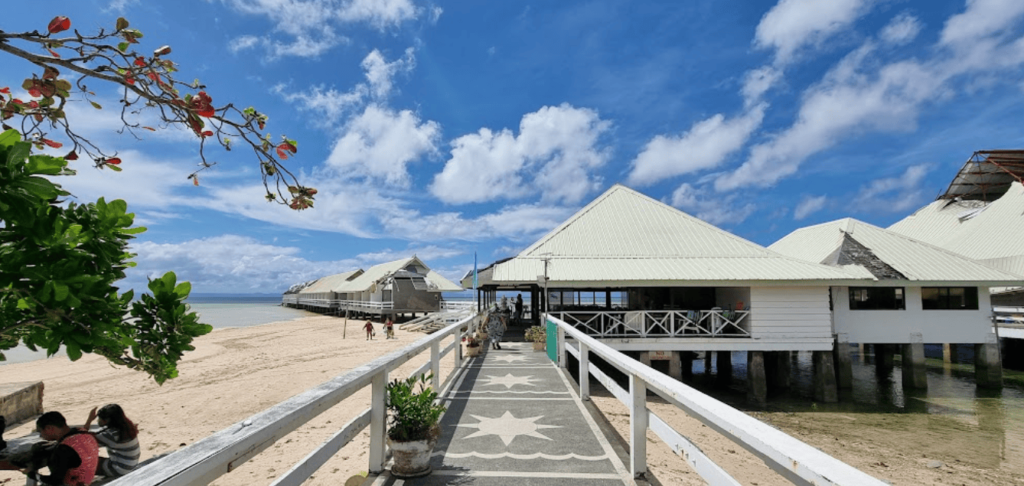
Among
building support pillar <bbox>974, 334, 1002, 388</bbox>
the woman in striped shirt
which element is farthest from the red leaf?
building support pillar <bbox>974, 334, 1002, 388</bbox>

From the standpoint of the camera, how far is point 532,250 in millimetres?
20969

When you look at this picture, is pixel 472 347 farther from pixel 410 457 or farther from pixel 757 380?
pixel 757 380

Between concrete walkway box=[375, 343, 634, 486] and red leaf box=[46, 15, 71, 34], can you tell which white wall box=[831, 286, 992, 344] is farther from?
red leaf box=[46, 15, 71, 34]

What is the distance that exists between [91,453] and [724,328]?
1850 cm

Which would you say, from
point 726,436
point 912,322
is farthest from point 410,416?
point 912,322

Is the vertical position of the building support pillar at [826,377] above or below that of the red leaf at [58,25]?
below

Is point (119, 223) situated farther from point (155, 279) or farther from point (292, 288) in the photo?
point (292, 288)

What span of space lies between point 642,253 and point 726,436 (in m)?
18.2

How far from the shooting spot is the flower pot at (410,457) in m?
4.54

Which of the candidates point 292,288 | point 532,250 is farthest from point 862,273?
point 292,288

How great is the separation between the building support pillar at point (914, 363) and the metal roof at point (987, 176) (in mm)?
30577

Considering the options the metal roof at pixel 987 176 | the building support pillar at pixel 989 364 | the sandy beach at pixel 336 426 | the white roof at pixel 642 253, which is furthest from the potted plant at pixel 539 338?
the metal roof at pixel 987 176

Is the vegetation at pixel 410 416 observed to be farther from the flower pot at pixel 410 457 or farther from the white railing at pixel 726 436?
the white railing at pixel 726 436

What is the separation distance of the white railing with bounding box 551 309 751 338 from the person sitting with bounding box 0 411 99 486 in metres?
13.5
